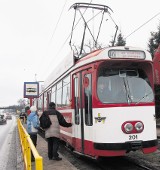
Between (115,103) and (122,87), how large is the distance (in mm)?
492

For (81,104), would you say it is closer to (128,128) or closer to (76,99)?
(76,99)

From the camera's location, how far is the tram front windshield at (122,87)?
868 cm

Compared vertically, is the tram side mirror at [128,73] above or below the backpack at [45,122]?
above

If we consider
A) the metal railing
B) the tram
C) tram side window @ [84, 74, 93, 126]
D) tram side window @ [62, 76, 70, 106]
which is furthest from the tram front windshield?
tram side window @ [62, 76, 70, 106]

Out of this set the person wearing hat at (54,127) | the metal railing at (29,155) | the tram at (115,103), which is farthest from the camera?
the person wearing hat at (54,127)

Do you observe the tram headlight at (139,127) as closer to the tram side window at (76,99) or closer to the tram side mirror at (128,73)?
the tram side mirror at (128,73)

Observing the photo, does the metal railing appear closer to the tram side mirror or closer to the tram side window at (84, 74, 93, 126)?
the tram side window at (84, 74, 93, 126)

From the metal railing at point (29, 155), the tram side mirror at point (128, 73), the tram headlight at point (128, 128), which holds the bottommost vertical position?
the metal railing at point (29, 155)

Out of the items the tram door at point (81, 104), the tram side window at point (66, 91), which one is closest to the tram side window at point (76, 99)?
the tram door at point (81, 104)

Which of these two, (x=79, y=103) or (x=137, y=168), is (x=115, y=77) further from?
(x=137, y=168)

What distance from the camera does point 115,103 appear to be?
855 cm

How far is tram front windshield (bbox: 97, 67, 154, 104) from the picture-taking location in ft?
28.5

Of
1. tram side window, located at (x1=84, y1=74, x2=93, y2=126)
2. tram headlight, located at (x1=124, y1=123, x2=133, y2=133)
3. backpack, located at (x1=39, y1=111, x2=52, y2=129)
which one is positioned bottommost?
tram headlight, located at (x1=124, y1=123, x2=133, y2=133)

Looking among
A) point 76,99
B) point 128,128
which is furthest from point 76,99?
point 128,128
